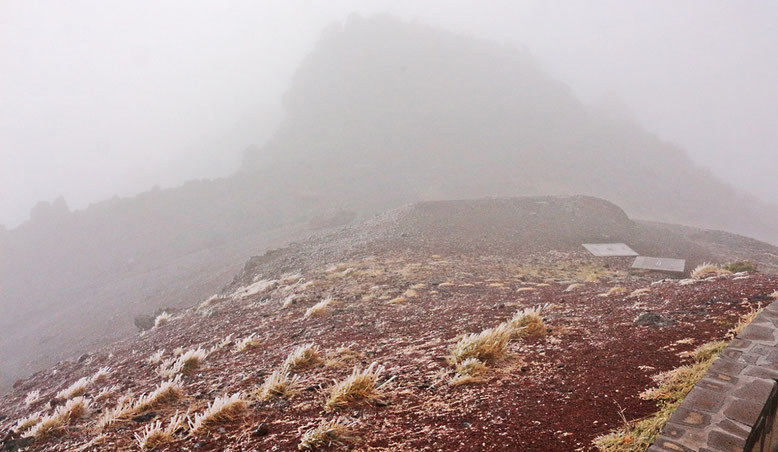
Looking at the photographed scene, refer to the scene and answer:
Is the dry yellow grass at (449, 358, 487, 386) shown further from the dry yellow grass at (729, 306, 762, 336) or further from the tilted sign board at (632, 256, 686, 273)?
the tilted sign board at (632, 256, 686, 273)

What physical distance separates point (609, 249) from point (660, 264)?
10.7 ft

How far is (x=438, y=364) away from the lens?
5816 millimetres

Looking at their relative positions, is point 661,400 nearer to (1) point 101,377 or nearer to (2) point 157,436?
(2) point 157,436

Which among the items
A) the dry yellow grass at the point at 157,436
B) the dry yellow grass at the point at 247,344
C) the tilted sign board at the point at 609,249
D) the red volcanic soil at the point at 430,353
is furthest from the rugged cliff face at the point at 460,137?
→ the dry yellow grass at the point at 157,436

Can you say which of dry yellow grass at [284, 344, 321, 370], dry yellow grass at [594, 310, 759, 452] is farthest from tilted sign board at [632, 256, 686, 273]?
dry yellow grass at [284, 344, 321, 370]

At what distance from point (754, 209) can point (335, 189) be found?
234 ft

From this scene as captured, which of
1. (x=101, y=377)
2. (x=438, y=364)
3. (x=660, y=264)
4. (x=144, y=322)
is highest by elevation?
(x=438, y=364)

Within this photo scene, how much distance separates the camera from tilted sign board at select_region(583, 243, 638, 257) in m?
19.0

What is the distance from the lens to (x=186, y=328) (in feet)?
44.1

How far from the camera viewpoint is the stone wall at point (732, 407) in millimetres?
2809

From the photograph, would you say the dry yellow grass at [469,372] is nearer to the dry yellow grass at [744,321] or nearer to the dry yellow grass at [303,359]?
the dry yellow grass at [303,359]

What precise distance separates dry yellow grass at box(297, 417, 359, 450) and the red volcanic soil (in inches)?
4.2

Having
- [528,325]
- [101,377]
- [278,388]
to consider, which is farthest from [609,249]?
[101,377]

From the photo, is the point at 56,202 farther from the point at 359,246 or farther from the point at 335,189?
the point at 359,246
